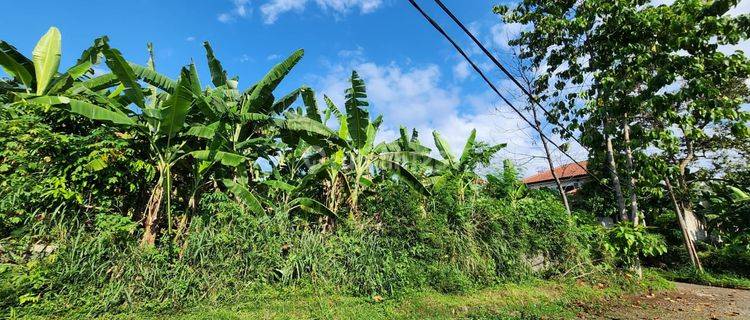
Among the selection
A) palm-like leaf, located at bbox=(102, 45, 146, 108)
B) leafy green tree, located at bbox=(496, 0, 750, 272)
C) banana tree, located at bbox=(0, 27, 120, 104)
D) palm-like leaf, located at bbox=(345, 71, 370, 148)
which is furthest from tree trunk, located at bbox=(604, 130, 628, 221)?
banana tree, located at bbox=(0, 27, 120, 104)

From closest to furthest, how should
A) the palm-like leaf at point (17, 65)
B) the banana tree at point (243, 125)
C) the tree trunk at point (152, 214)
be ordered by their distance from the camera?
the tree trunk at point (152, 214)
the palm-like leaf at point (17, 65)
the banana tree at point (243, 125)

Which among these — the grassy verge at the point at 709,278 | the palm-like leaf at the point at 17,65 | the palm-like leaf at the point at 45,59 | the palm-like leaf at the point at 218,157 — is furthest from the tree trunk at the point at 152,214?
the grassy verge at the point at 709,278

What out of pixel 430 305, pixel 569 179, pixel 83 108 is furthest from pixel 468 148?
pixel 569 179

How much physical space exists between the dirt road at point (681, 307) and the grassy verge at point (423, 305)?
0.45m

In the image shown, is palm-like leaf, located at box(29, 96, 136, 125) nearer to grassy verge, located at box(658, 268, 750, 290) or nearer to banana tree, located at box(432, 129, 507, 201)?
banana tree, located at box(432, 129, 507, 201)

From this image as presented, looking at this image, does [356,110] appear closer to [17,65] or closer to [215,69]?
[215,69]

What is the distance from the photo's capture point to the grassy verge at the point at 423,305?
471 centimetres

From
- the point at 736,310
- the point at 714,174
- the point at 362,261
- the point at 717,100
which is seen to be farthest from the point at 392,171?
the point at 714,174

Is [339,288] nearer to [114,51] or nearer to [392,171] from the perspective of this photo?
[392,171]

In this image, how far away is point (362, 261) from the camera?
609 centimetres

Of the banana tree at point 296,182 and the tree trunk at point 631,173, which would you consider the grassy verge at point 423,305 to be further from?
the tree trunk at point 631,173

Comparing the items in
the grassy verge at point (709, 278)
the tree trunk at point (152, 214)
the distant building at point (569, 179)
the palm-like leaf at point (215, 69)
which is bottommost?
the grassy verge at point (709, 278)

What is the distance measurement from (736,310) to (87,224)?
1169cm

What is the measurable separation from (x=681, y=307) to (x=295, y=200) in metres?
8.03
